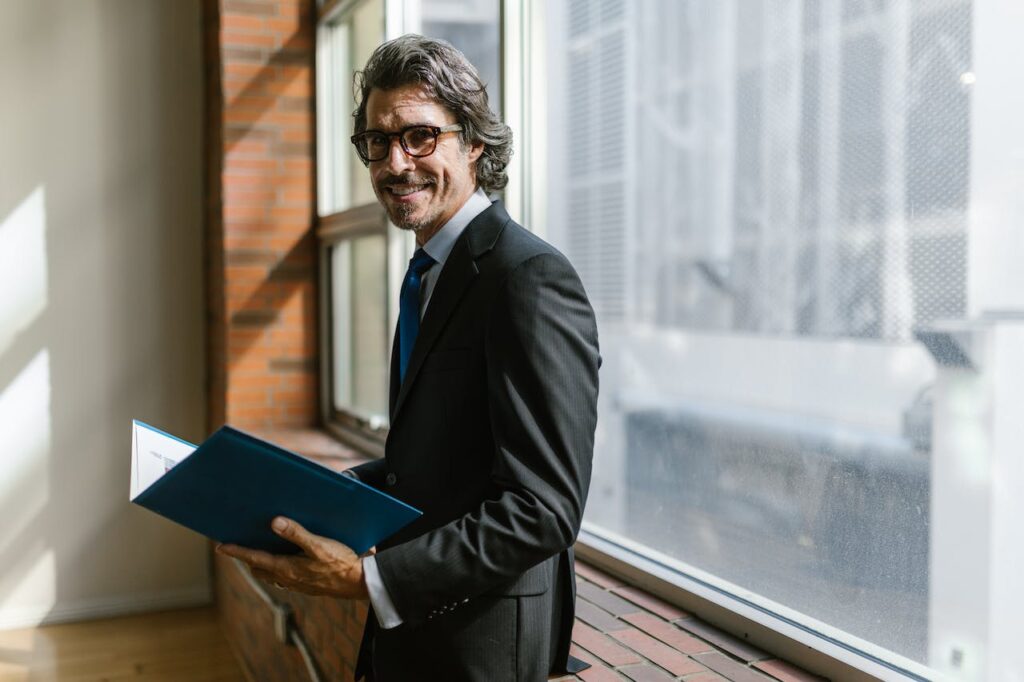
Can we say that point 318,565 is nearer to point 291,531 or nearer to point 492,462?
point 291,531

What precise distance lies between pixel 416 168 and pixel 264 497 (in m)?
0.51

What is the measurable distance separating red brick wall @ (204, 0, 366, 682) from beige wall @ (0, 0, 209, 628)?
0.35 metres

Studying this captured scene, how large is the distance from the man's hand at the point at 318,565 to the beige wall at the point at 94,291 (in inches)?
148

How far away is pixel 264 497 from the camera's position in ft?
3.98

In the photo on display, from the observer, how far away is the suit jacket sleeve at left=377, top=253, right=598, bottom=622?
3.91 feet

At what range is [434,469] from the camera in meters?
1.34

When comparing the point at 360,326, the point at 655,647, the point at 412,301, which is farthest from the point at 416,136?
the point at 360,326

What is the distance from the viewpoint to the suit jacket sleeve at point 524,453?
1.19 metres

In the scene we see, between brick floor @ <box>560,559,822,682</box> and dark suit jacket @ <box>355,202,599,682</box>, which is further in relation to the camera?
brick floor @ <box>560,559,822,682</box>

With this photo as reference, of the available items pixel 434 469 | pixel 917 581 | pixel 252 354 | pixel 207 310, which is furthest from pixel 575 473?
pixel 207 310

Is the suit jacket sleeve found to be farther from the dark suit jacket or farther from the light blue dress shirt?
the light blue dress shirt

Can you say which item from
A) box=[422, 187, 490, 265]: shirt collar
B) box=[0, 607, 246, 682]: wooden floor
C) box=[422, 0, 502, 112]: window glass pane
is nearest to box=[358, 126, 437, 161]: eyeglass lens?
box=[422, 187, 490, 265]: shirt collar

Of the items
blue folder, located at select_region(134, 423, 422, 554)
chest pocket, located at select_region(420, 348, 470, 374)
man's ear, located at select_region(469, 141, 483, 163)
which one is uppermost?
man's ear, located at select_region(469, 141, 483, 163)

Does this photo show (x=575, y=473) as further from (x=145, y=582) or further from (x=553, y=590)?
(x=145, y=582)
